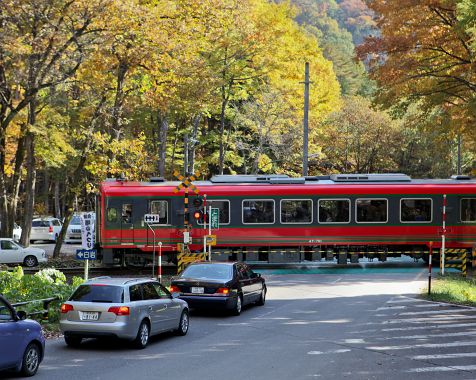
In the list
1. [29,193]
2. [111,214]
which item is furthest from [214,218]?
[29,193]

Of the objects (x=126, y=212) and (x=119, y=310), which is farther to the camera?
(x=126, y=212)

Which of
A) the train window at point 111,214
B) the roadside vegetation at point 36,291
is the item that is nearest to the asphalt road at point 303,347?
the roadside vegetation at point 36,291

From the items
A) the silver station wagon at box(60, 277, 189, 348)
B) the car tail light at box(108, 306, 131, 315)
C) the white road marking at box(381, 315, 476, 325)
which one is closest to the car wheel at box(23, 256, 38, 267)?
the white road marking at box(381, 315, 476, 325)

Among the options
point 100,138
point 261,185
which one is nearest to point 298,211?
point 261,185

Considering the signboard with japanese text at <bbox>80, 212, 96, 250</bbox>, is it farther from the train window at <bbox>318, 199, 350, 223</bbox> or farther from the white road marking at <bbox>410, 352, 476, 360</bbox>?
the train window at <bbox>318, 199, 350, 223</bbox>

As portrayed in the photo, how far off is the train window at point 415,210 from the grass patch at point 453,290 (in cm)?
483

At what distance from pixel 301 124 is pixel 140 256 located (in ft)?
66.6

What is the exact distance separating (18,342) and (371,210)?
78.3 ft

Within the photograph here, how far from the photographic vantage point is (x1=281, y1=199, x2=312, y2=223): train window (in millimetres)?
32406

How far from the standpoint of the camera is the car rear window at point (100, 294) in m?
13.6

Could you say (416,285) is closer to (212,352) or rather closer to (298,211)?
(298,211)

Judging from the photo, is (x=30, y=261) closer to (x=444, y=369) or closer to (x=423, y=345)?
(x=423, y=345)

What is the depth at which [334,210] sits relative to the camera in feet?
107

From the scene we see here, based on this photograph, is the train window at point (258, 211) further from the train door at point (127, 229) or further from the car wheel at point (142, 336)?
the car wheel at point (142, 336)
